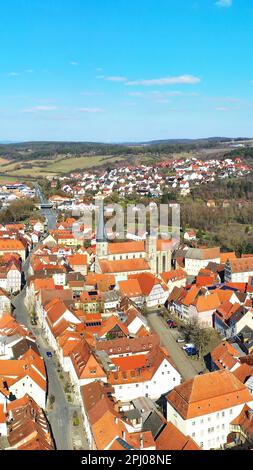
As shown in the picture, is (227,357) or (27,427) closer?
(27,427)

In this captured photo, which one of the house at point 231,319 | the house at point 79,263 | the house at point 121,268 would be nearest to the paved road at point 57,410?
the house at point 121,268

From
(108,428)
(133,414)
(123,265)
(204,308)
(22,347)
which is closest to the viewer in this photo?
(108,428)

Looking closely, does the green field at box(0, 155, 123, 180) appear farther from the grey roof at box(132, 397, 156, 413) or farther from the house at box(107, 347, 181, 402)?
the grey roof at box(132, 397, 156, 413)

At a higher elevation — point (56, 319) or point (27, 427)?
point (56, 319)

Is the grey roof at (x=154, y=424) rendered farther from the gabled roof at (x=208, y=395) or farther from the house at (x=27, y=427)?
the house at (x=27, y=427)

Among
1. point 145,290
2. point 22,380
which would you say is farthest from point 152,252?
point 22,380

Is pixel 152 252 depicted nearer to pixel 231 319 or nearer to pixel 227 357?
pixel 231 319

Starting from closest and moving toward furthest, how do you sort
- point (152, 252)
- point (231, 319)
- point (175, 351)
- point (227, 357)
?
point (227, 357) → point (175, 351) → point (231, 319) → point (152, 252)

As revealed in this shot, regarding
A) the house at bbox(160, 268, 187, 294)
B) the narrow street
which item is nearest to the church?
the house at bbox(160, 268, 187, 294)
